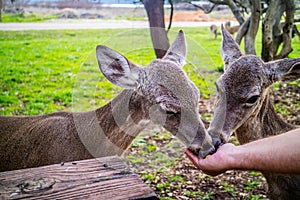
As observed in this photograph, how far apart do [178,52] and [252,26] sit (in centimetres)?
346

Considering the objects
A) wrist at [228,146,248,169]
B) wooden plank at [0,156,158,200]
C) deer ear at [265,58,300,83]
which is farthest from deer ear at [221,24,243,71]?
wooden plank at [0,156,158,200]

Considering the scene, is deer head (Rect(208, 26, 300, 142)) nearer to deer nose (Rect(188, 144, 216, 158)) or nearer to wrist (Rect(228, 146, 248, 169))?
deer nose (Rect(188, 144, 216, 158))

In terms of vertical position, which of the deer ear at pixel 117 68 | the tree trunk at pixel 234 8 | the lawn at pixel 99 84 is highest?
the tree trunk at pixel 234 8

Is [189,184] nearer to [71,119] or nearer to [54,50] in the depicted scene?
[71,119]

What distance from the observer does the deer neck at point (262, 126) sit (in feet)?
11.1

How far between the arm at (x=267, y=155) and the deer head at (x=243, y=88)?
847 mm

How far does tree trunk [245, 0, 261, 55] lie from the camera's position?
239 inches

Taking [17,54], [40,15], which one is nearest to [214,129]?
[17,54]

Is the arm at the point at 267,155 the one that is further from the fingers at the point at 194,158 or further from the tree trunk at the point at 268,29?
the tree trunk at the point at 268,29

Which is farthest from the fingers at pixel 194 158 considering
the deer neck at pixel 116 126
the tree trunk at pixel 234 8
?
the tree trunk at pixel 234 8

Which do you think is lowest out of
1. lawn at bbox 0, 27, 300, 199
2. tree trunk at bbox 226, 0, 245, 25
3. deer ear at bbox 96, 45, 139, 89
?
lawn at bbox 0, 27, 300, 199

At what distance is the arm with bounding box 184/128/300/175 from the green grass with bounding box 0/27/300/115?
1.33m

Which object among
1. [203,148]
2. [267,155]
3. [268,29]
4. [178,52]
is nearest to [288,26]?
[268,29]

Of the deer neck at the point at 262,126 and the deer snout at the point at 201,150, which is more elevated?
the deer snout at the point at 201,150
